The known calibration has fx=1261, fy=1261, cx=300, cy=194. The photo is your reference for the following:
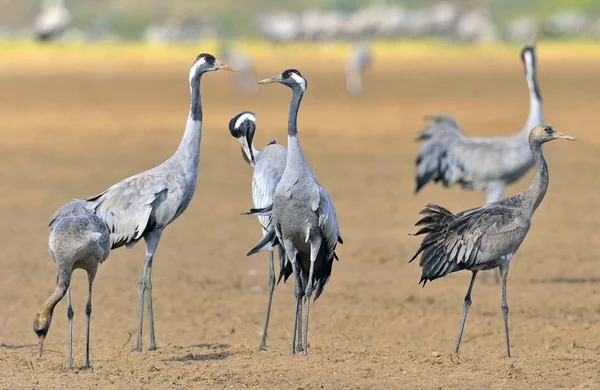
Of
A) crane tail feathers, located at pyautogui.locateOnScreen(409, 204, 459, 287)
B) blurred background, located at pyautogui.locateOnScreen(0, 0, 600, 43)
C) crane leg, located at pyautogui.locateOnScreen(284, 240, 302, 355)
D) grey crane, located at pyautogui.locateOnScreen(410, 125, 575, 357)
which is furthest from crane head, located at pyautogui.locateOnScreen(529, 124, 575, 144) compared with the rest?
blurred background, located at pyautogui.locateOnScreen(0, 0, 600, 43)

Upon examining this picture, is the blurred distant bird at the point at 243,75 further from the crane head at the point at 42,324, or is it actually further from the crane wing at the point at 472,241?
the crane head at the point at 42,324

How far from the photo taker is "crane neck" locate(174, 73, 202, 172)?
9.21m

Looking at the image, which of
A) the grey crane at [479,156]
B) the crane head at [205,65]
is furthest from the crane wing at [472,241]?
the grey crane at [479,156]

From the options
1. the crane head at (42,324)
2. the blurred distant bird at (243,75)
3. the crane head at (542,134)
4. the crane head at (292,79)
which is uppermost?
the blurred distant bird at (243,75)

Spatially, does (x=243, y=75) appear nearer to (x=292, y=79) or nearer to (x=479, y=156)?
(x=479, y=156)

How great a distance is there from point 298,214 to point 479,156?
5.20m

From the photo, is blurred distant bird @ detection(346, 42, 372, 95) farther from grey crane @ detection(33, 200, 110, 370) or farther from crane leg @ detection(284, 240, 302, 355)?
grey crane @ detection(33, 200, 110, 370)

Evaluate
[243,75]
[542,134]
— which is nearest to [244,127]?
[542,134]

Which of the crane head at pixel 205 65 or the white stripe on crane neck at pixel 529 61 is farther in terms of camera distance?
the white stripe on crane neck at pixel 529 61

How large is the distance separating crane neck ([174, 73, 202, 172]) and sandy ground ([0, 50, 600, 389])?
1.35 m

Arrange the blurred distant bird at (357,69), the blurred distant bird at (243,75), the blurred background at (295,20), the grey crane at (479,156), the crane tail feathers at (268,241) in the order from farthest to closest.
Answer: the blurred background at (295,20)
the blurred distant bird at (357,69)
the blurred distant bird at (243,75)
the grey crane at (479,156)
the crane tail feathers at (268,241)

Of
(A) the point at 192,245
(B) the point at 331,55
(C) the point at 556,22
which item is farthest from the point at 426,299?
(C) the point at 556,22

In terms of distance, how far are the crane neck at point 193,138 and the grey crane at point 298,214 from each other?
3.52 ft

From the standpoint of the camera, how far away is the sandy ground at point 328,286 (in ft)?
25.5
